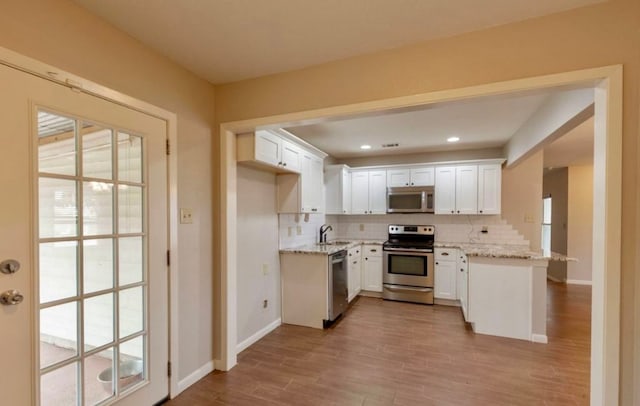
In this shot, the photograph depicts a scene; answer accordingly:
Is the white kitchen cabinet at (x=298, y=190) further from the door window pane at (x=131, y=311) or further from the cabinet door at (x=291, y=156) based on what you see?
the door window pane at (x=131, y=311)

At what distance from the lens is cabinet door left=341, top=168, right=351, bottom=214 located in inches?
204

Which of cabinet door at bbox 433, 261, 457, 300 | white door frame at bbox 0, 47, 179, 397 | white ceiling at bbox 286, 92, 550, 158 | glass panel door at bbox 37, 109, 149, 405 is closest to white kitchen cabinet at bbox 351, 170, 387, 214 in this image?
white ceiling at bbox 286, 92, 550, 158

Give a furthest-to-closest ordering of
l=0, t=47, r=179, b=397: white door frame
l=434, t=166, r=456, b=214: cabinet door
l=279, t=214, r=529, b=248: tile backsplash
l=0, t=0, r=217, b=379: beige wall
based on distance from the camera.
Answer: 1. l=434, t=166, r=456, b=214: cabinet door
2. l=279, t=214, r=529, b=248: tile backsplash
3. l=0, t=47, r=179, b=397: white door frame
4. l=0, t=0, r=217, b=379: beige wall

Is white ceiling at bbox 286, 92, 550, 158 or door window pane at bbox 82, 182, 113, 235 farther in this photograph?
white ceiling at bbox 286, 92, 550, 158

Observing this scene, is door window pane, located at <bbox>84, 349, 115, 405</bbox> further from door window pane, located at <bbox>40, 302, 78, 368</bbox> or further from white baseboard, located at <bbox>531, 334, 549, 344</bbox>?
white baseboard, located at <bbox>531, 334, 549, 344</bbox>

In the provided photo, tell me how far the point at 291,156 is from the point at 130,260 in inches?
80.6

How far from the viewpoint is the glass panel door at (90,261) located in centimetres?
151

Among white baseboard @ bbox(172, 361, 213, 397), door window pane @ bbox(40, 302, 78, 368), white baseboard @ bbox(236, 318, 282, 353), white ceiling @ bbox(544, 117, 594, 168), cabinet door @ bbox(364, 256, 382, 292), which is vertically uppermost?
white ceiling @ bbox(544, 117, 594, 168)

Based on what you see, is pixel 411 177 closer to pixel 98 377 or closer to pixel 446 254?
pixel 446 254

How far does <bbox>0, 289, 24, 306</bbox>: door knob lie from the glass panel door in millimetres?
95


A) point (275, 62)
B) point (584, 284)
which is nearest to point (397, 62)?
point (275, 62)

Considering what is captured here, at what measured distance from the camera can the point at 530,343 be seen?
3.15 m

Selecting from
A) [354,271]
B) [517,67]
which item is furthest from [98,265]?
[354,271]

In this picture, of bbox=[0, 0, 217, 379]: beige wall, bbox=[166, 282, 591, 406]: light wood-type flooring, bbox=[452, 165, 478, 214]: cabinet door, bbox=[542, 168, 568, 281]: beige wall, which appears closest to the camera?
bbox=[0, 0, 217, 379]: beige wall
